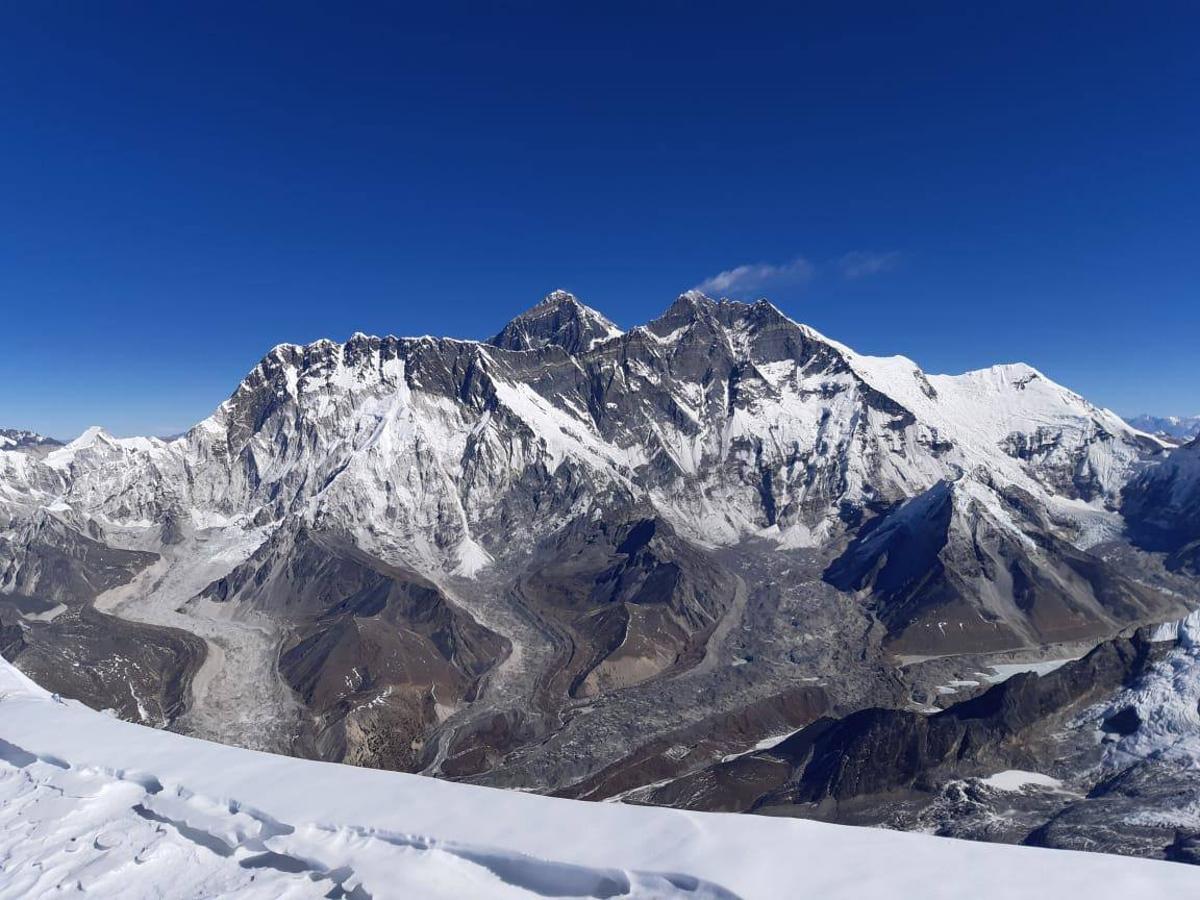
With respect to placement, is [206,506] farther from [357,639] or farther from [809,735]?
[809,735]

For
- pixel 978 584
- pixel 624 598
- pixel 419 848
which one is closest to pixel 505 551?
pixel 624 598

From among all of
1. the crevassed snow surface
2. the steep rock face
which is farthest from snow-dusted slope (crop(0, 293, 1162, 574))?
the crevassed snow surface

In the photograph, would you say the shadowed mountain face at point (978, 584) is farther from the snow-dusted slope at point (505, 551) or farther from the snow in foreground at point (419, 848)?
the snow in foreground at point (419, 848)

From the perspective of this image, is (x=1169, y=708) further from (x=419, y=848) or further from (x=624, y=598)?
(x=624, y=598)

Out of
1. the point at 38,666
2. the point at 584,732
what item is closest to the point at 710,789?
the point at 584,732

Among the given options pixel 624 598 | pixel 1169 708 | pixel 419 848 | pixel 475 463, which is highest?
pixel 475 463

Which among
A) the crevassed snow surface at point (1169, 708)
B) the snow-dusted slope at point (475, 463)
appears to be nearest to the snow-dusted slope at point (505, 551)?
the snow-dusted slope at point (475, 463)
